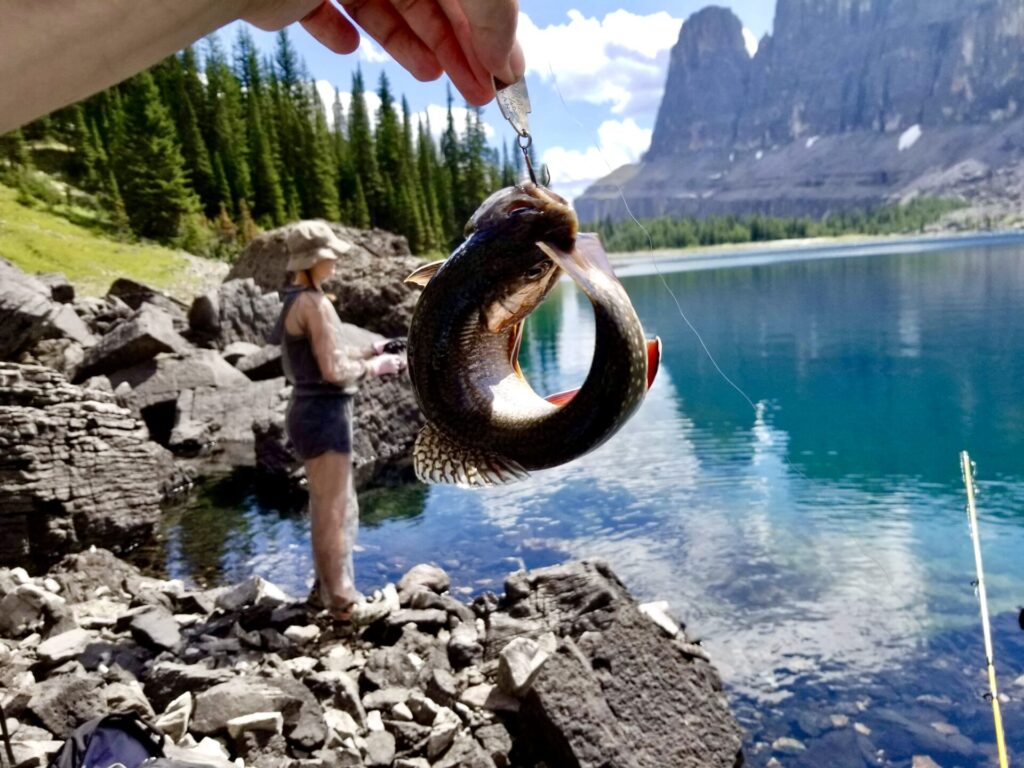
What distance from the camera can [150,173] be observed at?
4575cm

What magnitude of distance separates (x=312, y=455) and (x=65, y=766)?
2.97m

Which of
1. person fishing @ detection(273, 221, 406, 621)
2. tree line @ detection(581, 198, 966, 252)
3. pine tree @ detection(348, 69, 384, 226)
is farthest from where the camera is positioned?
tree line @ detection(581, 198, 966, 252)

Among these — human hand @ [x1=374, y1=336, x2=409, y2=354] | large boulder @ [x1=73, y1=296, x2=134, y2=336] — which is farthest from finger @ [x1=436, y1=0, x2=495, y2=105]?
large boulder @ [x1=73, y1=296, x2=134, y2=336]

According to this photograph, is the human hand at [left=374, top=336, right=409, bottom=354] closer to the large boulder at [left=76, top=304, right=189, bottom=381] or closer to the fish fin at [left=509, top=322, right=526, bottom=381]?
the fish fin at [left=509, top=322, right=526, bottom=381]

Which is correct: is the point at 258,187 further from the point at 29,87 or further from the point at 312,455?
the point at 29,87

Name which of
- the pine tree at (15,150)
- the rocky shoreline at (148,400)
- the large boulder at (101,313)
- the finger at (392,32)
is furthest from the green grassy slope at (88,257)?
the finger at (392,32)

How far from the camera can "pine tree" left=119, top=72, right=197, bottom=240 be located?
151 feet

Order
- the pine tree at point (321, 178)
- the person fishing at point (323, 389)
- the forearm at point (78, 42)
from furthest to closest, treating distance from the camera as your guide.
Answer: the pine tree at point (321, 178), the person fishing at point (323, 389), the forearm at point (78, 42)

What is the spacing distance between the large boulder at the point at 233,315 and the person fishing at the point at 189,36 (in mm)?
Answer: 17771

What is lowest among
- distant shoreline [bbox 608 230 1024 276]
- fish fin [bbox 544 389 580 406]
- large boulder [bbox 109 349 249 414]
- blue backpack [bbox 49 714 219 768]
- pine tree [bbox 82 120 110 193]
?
blue backpack [bbox 49 714 219 768]

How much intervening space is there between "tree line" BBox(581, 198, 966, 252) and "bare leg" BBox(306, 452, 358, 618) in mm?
43382

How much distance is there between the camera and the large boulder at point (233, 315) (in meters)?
19.5

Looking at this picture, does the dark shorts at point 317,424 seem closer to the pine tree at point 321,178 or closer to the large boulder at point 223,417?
the large boulder at point 223,417

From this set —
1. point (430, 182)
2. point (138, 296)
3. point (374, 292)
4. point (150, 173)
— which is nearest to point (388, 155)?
point (430, 182)
